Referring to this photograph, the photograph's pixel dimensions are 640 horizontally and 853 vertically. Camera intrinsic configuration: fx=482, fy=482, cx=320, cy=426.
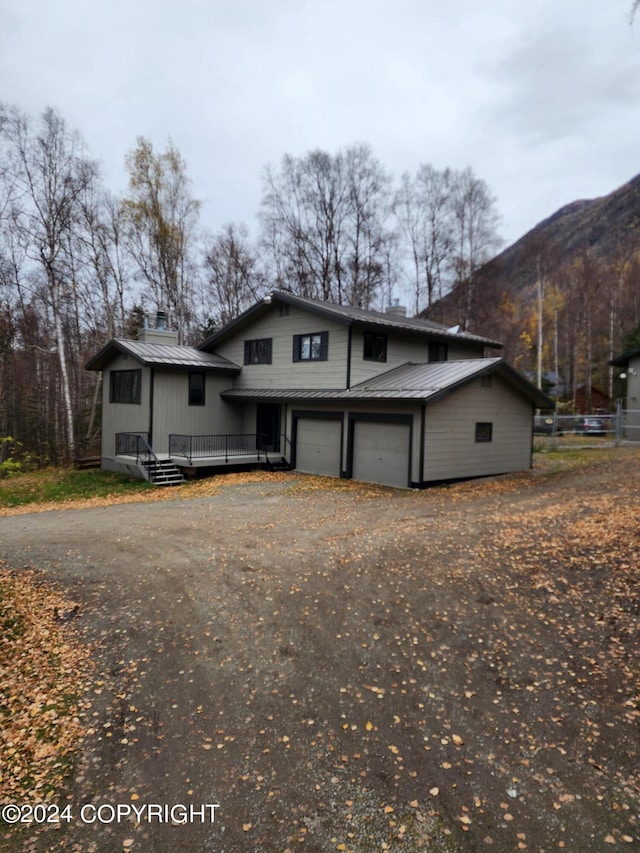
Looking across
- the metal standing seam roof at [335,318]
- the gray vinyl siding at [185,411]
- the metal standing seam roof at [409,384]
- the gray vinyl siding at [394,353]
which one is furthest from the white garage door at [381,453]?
the gray vinyl siding at [185,411]

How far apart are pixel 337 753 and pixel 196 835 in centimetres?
111

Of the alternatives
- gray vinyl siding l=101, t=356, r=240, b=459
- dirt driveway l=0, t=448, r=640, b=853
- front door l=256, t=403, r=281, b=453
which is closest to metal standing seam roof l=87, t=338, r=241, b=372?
gray vinyl siding l=101, t=356, r=240, b=459

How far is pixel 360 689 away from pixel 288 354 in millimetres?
15848

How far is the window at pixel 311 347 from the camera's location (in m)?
17.8

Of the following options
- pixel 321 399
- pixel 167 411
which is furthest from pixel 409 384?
pixel 167 411

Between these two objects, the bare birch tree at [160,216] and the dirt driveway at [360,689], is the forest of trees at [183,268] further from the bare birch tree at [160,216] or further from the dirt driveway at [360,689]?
the dirt driveway at [360,689]

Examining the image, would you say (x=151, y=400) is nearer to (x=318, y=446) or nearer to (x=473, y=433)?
(x=318, y=446)

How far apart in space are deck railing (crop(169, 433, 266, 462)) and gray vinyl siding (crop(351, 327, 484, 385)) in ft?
17.1

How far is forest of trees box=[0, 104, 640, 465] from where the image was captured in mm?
21859

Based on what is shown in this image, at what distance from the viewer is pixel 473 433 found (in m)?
16.0

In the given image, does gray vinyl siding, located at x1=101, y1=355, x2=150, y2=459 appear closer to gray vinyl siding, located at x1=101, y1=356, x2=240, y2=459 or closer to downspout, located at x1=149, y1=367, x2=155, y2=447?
gray vinyl siding, located at x1=101, y1=356, x2=240, y2=459

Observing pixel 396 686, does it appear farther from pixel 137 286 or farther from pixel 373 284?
pixel 373 284

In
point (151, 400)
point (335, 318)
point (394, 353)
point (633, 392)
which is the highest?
point (335, 318)

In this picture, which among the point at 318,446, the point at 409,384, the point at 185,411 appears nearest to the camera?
the point at 409,384
